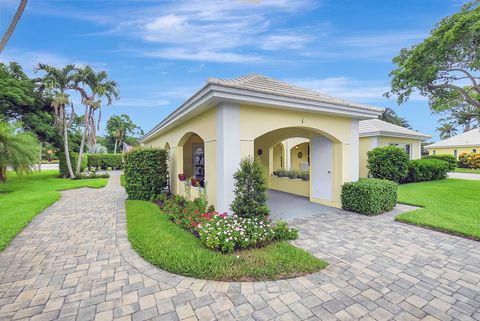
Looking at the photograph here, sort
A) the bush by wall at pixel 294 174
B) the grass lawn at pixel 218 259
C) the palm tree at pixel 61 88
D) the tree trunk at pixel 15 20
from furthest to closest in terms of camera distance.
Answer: the palm tree at pixel 61 88 → the bush by wall at pixel 294 174 → the tree trunk at pixel 15 20 → the grass lawn at pixel 218 259

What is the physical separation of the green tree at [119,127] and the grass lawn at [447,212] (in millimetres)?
48769

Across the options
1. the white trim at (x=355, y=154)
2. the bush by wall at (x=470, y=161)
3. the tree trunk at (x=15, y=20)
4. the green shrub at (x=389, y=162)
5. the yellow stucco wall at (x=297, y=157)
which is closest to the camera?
the tree trunk at (x=15, y=20)

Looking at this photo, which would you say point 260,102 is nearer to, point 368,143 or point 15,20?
point 15,20

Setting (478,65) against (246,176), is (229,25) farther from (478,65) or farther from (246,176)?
(478,65)

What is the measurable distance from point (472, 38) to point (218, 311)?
1846 cm

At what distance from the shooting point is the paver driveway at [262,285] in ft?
8.84

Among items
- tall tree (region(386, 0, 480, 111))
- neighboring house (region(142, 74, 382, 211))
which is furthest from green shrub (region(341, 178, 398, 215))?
tall tree (region(386, 0, 480, 111))

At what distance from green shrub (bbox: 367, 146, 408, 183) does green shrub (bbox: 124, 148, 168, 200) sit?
11.0m

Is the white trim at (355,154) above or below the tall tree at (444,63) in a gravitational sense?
A: below

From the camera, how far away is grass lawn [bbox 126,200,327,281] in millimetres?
3467

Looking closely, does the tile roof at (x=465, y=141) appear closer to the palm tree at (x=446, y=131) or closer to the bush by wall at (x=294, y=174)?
the palm tree at (x=446, y=131)

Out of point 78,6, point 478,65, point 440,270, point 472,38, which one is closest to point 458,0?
point 472,38

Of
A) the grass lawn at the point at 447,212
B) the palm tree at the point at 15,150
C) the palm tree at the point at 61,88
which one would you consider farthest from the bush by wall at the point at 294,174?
the palm tree at the point at 61,88

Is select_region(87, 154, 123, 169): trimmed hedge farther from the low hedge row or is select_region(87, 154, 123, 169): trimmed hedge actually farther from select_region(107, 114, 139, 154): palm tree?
the low hedge row
